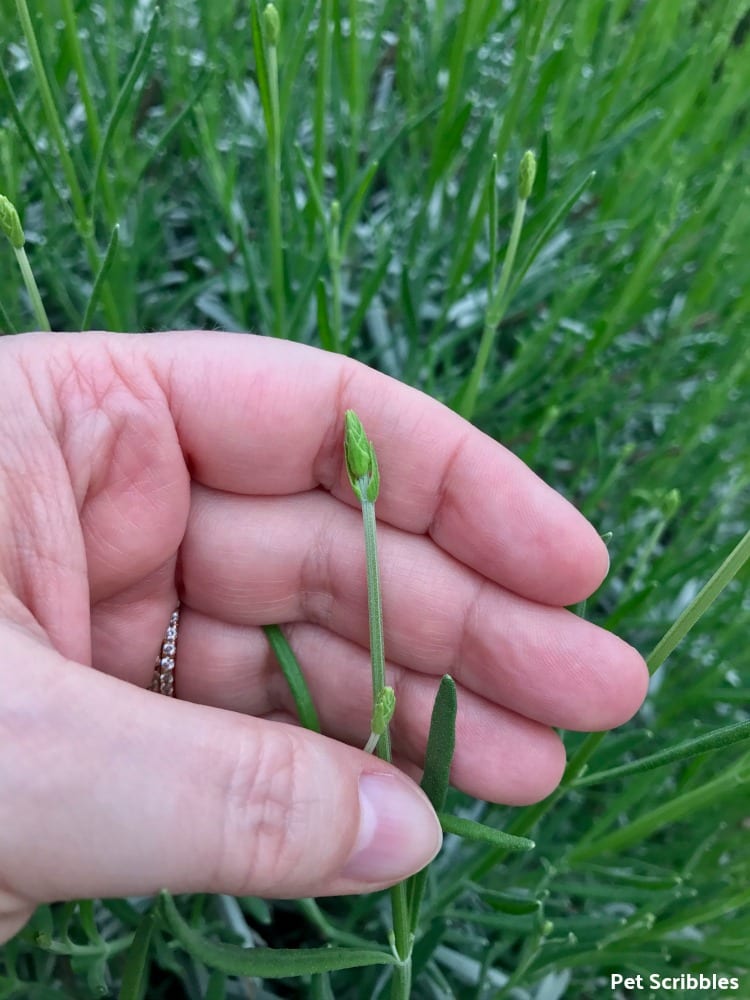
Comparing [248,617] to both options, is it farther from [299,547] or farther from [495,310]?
[495,310]

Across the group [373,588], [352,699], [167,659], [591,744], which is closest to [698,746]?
[591,744]

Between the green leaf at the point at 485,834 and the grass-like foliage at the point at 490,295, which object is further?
the grass-like foliage at the point at 490,295

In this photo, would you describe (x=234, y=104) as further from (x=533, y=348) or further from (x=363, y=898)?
(x=363, y=898)

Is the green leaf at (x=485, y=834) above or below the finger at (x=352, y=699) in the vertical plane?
above

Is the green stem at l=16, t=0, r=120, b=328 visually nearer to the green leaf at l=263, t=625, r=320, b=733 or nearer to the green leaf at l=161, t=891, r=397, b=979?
the green leaf at l=263, t=625, r=320, b=733

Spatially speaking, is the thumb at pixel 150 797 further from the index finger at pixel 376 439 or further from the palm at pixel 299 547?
the index finger at pixel 376 439

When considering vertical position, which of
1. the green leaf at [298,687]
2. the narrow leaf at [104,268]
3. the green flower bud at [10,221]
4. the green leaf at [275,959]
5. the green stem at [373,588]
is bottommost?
the green leaf at [275,959]

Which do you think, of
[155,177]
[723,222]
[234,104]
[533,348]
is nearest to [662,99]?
[723,222]

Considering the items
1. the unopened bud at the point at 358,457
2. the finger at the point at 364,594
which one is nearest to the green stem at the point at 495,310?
the finger at the point at 364,594
